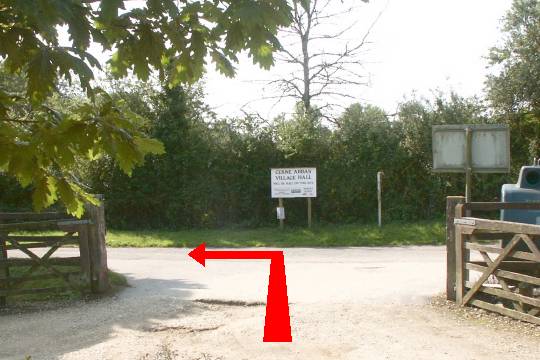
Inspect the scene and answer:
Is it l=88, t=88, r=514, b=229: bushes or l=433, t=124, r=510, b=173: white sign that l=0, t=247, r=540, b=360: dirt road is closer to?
l=433, t=124, r=510, b=173: white sign

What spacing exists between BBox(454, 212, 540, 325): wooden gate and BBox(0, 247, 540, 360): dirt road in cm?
47

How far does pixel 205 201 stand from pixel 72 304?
11.8 m

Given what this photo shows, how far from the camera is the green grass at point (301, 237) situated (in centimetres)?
1675

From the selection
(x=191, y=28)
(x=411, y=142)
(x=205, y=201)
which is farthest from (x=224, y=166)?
(x=191, y=28)

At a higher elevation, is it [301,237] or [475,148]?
[475,148]

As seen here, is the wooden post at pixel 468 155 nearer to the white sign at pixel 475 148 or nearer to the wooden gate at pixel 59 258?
the white sign at pixel 475 148

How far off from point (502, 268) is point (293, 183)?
38.3 feet

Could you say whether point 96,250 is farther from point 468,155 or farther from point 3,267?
point 468,155

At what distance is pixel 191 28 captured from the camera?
332 cm

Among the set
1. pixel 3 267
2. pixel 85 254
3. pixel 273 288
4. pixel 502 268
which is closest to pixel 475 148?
pixel 502 268

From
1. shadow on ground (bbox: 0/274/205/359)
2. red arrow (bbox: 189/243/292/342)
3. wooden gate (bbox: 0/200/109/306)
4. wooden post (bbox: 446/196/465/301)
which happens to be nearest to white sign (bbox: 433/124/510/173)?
wooden post (bbox: 446/196/465/301)

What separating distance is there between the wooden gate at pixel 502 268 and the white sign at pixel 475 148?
4.17ft

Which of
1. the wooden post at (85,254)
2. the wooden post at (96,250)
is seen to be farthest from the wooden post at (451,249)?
the wooden post at (85,254)

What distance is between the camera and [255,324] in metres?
7.14
